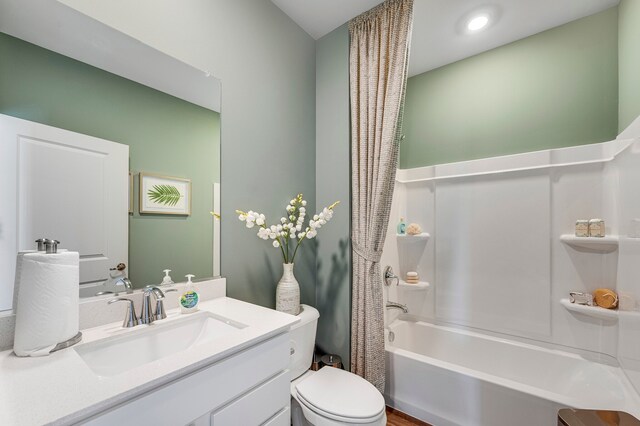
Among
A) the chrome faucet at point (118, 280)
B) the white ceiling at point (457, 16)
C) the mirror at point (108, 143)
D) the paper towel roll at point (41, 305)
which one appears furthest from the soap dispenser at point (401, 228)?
the paper towel roll at point (41, 305)

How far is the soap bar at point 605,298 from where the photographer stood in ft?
5.31

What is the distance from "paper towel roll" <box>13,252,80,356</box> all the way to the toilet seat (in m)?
1.02

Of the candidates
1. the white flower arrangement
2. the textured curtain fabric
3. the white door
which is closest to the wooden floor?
the textured curtain fabric

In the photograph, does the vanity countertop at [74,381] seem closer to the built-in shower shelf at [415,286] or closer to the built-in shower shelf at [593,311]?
the built-in shower shelf at [415,286]

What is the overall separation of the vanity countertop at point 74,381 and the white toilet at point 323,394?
591 millimetres

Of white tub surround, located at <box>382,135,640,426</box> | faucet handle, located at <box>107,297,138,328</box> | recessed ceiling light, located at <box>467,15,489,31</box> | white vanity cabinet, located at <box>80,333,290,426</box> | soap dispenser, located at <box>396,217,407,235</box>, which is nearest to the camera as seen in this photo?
white vanity cabinet, located at <box>80,333,290,426</box>

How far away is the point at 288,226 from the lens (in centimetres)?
161

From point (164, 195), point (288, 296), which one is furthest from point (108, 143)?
point (288, 296)

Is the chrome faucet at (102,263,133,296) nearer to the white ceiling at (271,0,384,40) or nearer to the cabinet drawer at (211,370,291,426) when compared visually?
the cabinet drawer at (211,370,291,426)

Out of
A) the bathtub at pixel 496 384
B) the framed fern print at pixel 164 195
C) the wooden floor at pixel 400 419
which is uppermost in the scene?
the framed fern print at pixel 164 195

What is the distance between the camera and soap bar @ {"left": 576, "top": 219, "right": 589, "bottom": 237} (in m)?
1.73

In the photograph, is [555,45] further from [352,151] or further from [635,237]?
[352,151]

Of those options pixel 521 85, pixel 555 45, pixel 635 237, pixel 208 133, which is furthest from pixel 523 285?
pixel 208 133

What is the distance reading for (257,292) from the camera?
161 cm
